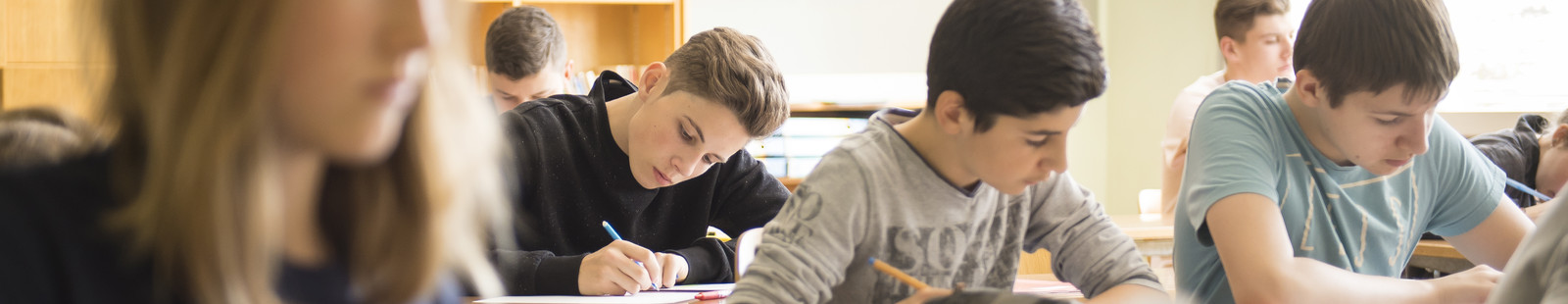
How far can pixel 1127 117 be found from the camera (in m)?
5.22

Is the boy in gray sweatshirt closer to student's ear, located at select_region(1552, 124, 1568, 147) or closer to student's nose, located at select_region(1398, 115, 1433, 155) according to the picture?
student's nose, located at select_region(1398, 115, 1433, 155)

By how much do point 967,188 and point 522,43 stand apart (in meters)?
1.84

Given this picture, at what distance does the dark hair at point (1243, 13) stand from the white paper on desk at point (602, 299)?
2.30m

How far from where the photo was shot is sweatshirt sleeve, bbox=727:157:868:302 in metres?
0.92

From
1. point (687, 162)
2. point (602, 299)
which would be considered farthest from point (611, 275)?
point (687, 162)

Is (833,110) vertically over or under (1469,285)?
under

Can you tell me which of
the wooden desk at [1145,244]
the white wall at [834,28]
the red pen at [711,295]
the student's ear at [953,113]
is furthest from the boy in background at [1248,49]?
the student's ear at [953,113]

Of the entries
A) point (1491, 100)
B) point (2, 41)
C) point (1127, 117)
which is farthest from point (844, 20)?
point (2, 41)

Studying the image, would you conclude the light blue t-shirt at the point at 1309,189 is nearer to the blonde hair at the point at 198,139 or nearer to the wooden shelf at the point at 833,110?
the blonde hair at the point at 198,139

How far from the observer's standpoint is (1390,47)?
1280mm

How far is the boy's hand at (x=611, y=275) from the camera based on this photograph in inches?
61.7

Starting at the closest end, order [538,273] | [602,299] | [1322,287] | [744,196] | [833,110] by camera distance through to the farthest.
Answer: [1322,287], [602,299], [538,273], [744,196], [833,110]

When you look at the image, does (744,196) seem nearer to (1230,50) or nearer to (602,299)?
(602,299)

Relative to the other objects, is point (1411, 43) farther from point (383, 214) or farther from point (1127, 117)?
point (1127, 117)
